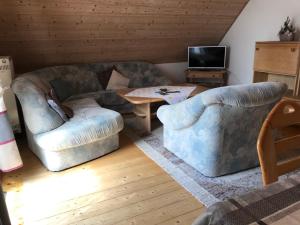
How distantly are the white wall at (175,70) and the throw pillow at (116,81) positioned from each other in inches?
40.9

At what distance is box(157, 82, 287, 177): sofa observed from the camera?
7.13 ft

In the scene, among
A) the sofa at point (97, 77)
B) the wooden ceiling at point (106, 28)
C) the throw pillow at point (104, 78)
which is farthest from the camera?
the throw pillow at point (104, 78)

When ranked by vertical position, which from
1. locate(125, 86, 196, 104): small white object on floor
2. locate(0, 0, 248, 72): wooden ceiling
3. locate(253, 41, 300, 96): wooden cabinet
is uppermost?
locate(0, 0, 248, 72): wooden ceiling

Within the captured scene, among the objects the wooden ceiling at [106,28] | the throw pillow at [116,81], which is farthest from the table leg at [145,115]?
the wooden ceiling at [106,28]

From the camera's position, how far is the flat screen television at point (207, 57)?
204 inches

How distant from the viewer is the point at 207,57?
5.26 meters

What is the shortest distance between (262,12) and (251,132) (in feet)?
9.86

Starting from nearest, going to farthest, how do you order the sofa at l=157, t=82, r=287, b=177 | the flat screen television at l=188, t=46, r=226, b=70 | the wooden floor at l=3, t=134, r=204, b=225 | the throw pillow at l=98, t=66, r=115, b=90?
the wooden floor at l=3, t=134, r=204, b=225
the sofa at l=157, t=82, r=287, b=177
the throw pillow at l=98, t=66, r=115, b=90
the flat screen television at l=188, t=46, r=226, b=70

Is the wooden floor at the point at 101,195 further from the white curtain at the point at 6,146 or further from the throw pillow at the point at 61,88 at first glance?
the throw pillow at the point at 61,88

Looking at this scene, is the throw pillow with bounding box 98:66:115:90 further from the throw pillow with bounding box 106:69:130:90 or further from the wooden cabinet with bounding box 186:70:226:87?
the wooden cabinet with bounding box 186:70:226:87

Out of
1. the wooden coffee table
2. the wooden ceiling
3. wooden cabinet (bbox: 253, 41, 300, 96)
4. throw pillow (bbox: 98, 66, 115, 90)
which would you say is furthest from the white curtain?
wooden cabinet (bbox: 253, 41, 300, 96)

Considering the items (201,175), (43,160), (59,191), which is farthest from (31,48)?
(201,175)

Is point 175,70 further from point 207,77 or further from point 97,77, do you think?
point 97,77

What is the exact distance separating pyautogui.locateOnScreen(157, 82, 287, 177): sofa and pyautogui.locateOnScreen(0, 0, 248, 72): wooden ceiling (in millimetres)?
2123
